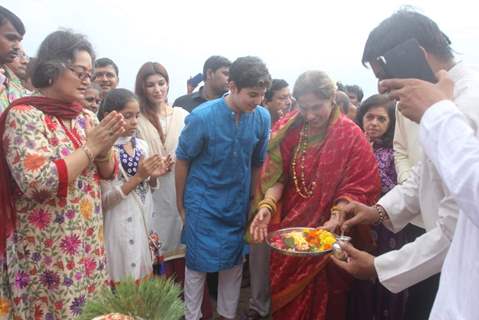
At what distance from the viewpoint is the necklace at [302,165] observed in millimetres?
2648

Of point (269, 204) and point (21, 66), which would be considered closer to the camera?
point (269, 204)

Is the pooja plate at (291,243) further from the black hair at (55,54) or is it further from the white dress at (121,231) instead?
the black hair at (55,54)

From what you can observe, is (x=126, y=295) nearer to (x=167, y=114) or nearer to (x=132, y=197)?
(x=132, y=197)

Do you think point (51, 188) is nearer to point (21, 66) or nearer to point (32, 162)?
point (32, 162)

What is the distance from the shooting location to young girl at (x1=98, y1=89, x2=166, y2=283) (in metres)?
2.41

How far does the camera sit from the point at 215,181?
9.45 ft

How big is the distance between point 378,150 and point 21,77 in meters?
3.02

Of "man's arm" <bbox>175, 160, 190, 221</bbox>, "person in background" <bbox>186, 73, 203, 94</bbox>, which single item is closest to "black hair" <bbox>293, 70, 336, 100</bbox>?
"man's arm" <bbox>175, 160, 190, 221</bbox>

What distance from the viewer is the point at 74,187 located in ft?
6.46

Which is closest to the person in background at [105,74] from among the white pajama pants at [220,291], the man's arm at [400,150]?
the white pajama pants at [220,291]

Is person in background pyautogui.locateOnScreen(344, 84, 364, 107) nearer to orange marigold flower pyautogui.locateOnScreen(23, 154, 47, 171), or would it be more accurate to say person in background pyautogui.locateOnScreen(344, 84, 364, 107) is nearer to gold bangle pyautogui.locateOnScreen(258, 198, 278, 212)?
gold bangle pyautogui.locateOnScreen(258, 198, 278, 212)

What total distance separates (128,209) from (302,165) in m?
1.12

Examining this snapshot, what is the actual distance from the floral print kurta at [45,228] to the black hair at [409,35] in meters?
1.39

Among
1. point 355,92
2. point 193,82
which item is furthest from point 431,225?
point 355,92
